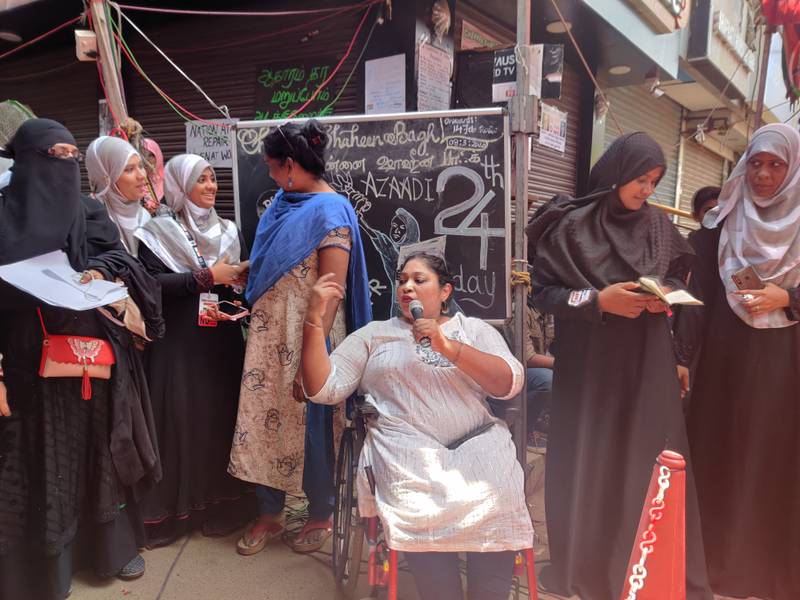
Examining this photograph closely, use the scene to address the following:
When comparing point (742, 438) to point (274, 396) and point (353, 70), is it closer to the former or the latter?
point (274, 396)

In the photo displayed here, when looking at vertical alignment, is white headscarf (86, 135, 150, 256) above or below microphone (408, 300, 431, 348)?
above

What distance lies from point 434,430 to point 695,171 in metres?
11.2

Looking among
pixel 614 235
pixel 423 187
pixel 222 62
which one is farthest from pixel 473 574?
pixel 222 62

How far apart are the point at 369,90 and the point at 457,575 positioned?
402 cm

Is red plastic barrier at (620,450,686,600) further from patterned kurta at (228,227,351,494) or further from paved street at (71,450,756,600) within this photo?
patterned kurta at (228,227,351,494)

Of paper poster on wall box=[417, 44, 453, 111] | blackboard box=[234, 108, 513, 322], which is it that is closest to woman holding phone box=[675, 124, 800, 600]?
blackboard box=[234, 108, 513, 322]

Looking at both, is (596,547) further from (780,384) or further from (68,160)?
(68,160)

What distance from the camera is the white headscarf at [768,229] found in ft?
7.18

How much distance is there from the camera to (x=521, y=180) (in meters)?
A: 2.66

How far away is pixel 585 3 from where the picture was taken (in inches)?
203

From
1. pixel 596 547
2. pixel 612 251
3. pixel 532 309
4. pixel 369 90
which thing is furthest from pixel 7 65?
pixel 596 547

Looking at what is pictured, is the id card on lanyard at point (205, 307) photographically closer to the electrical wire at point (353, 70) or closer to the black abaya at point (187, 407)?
the black abaya at point (187, 407)

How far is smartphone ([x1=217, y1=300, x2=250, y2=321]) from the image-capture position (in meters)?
2.74

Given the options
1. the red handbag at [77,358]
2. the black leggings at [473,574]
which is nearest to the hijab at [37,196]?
the red handbag at [77,358]
